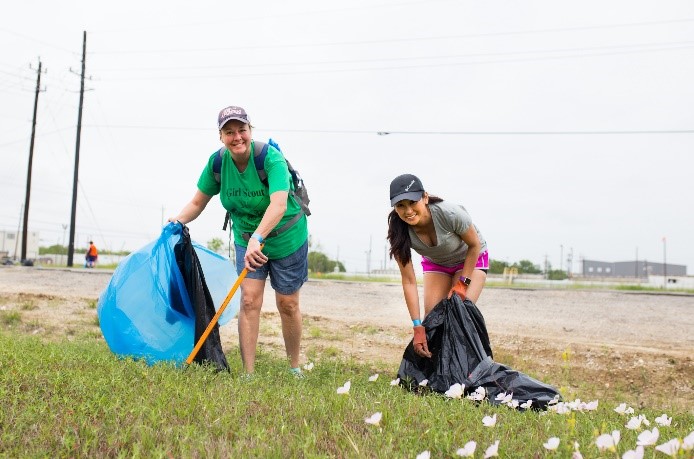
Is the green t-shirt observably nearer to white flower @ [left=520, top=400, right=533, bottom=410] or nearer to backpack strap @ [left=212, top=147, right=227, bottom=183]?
backpack strap @ [left=212, top=147, right=227, bottom=183]

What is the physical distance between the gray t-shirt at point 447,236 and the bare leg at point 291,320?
0.97 metres

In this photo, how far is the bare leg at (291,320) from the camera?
4684mm

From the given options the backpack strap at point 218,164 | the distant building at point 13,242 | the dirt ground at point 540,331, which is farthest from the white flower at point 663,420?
the distant building at point 13,242

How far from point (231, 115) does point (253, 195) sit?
57cm

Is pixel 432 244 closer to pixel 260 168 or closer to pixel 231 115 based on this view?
pixel 260 168

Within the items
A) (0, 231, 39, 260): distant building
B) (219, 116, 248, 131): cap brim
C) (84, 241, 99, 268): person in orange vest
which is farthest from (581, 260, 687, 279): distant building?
(219, 116, 248, 131): cap brim

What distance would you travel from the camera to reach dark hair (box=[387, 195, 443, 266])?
4.53 m

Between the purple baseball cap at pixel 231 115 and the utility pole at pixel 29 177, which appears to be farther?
the utility pole at pixel 29 177

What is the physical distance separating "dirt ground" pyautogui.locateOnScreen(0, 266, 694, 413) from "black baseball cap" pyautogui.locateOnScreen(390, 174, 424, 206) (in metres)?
1.66

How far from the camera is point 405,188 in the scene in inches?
166

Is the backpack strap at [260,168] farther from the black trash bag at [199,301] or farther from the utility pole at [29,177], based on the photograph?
the utility pole at [29,177]

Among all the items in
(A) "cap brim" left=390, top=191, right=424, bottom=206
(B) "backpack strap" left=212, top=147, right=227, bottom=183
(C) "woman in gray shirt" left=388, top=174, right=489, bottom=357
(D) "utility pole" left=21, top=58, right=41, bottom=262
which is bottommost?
(C) "woman in gray shirt" left=388, top=174, right=489, bottom=357

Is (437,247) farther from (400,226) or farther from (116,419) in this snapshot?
(116,419)

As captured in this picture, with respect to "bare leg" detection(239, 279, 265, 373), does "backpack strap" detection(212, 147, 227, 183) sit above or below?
above
